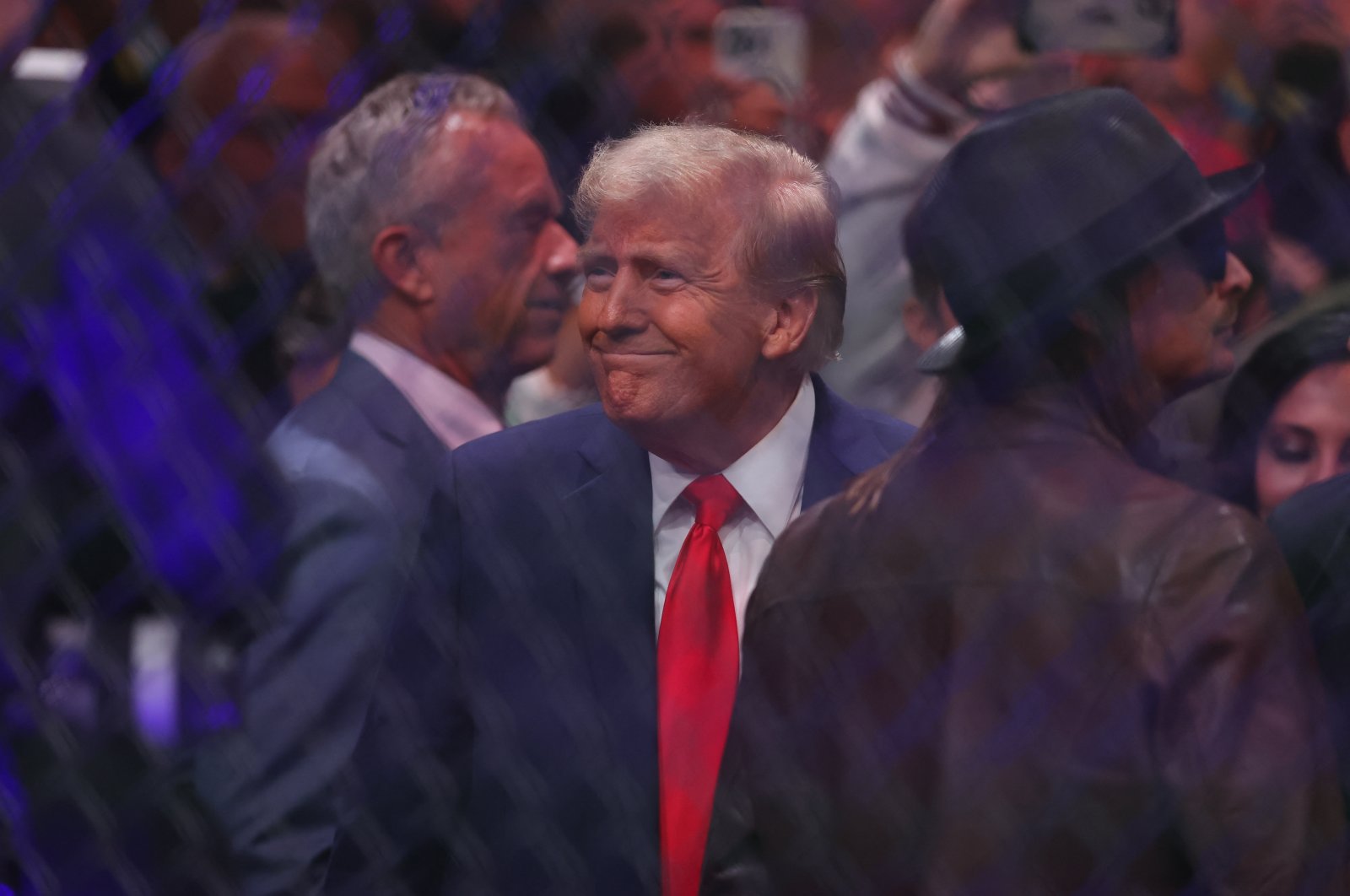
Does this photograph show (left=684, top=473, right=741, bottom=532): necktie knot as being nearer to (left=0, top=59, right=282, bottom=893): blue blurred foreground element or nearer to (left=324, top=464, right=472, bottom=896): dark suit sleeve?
(left=324, top=464, right=472, bottom=896): dark suit sleeve

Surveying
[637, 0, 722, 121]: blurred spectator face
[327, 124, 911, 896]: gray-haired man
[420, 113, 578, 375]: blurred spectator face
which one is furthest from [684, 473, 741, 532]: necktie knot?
[637, 0, 722, 121]: blurred spectator face

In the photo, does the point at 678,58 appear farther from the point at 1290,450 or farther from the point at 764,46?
the point at 1290,450

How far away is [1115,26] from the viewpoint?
2.23 meters

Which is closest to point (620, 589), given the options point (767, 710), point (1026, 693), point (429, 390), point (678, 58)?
point (767, 710)

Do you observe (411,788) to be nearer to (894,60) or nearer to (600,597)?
(600,597)

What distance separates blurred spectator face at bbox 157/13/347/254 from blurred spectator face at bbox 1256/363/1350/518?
1.40 metres

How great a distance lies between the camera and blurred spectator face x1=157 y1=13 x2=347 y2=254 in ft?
6.73

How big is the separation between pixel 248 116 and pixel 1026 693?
130 centimetres

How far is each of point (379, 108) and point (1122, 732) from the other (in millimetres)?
1418

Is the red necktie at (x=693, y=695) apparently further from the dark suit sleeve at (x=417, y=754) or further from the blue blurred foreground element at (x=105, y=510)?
the blue blurred foreground element at (x=105, y=510)

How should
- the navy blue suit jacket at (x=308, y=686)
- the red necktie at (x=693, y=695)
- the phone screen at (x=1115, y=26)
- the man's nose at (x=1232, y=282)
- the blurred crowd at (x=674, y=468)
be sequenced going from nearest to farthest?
the blurred crowd at (x=674, y=468) → the man's nose at (x=1232, y=282) → the red necktie at (x=693, y=695) → the navy blue suit jacket at (x=308, y=686) → the phone screen at (x=1115, y=26)

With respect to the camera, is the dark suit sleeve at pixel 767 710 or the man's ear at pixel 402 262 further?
the man's ear at pixel 402 262

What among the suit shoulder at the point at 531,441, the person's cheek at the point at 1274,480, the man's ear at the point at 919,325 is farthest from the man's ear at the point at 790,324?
the person's cheek at the point at 1274,480

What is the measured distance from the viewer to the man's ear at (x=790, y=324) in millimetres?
1872
